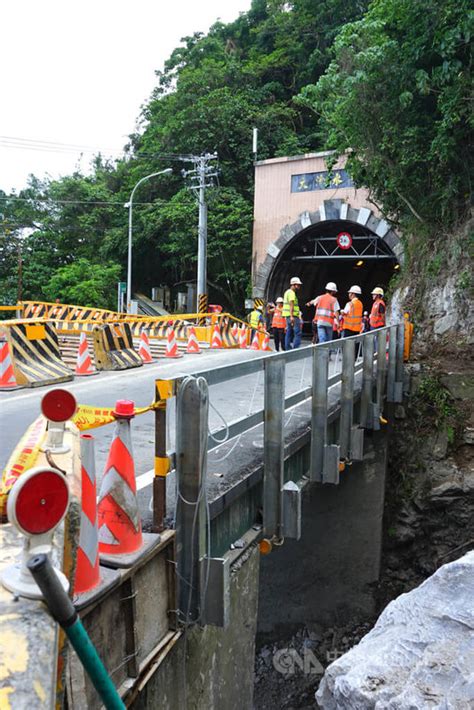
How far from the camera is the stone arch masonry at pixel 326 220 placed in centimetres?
2250

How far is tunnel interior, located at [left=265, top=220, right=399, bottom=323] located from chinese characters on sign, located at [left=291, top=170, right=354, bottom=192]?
160cm

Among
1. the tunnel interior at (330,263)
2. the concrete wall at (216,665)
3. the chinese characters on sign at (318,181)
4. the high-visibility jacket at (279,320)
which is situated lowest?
the concrete wall at (216,665)

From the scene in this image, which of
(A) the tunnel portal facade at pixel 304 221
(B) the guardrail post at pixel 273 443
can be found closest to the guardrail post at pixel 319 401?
(B) the guardrail post at pixel 273 443

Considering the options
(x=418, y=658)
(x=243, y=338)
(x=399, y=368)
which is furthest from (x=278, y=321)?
(x=418, y=658)

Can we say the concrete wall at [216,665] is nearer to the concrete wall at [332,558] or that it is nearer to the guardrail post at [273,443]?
the guardrail post at [273,443]

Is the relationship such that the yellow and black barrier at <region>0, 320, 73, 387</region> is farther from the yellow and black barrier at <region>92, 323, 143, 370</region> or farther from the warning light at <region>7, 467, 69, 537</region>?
the warning light at <region>7, 467, 69, 537</region>

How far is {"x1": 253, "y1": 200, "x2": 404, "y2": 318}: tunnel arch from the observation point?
75.2 ft

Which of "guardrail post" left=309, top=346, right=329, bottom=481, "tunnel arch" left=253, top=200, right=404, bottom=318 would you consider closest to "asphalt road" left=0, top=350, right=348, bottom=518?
"guardrail post" left=309, top=346, right=329, bottom=481

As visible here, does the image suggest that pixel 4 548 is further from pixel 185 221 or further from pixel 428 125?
pixel 185 221

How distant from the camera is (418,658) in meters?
2.62

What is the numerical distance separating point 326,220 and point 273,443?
2078 cm

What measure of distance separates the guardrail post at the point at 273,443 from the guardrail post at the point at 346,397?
6.67 feet

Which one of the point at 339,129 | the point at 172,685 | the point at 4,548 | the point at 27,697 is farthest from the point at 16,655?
the point at 339,129

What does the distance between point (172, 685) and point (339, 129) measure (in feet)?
47.5
